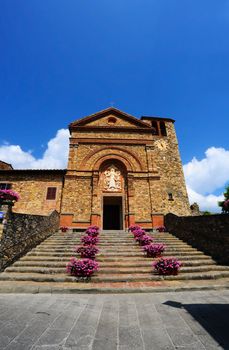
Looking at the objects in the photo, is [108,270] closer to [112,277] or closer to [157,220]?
[112,277]

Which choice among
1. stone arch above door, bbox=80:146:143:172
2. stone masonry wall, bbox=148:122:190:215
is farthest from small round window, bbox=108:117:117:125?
stone masonry wall, bbox=148:122:190:215

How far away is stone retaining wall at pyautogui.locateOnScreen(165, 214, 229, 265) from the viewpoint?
864 centimetres

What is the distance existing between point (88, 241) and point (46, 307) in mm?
5725

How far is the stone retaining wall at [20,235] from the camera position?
23.7 feet

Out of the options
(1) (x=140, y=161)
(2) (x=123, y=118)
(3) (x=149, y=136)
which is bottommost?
(1) (x=140, y=161)

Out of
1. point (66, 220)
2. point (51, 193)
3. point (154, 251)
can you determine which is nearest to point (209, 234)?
point (154, 251)

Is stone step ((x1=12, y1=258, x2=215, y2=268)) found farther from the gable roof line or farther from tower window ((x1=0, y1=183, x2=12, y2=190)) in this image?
the gable roof line

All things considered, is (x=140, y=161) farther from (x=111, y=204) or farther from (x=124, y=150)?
(x=111, y=204)

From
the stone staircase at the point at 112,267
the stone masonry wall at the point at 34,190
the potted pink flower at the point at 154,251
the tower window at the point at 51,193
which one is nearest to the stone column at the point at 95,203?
the stone masonry wall at the point at 34,190

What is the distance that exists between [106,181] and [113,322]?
1313 cm

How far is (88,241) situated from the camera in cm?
963

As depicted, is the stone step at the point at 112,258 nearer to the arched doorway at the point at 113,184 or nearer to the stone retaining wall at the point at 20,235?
the stone retaining wall at the point at 20,235

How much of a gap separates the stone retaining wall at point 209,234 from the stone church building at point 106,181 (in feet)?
12.6

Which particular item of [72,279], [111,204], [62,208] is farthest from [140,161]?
[72,279]
